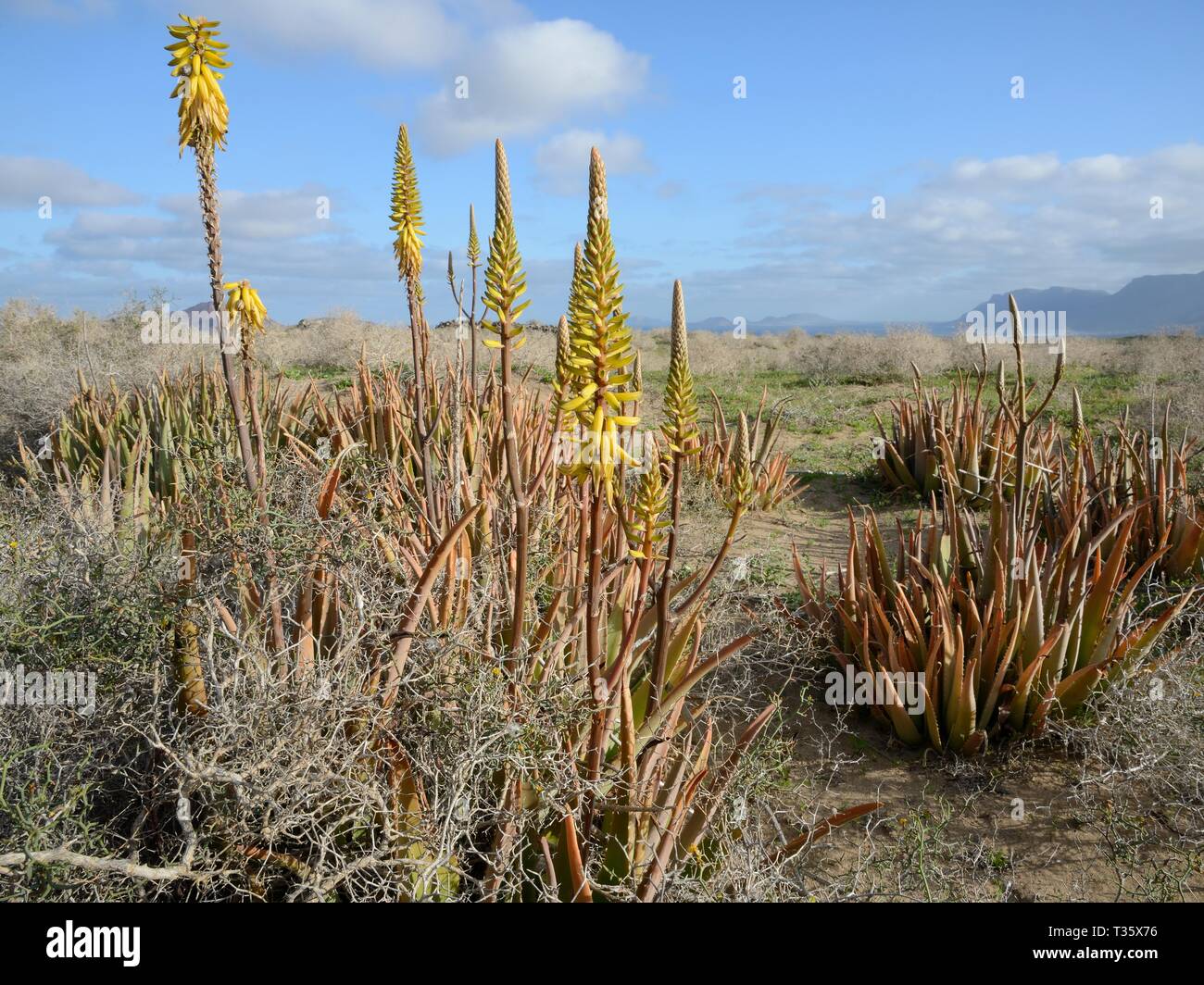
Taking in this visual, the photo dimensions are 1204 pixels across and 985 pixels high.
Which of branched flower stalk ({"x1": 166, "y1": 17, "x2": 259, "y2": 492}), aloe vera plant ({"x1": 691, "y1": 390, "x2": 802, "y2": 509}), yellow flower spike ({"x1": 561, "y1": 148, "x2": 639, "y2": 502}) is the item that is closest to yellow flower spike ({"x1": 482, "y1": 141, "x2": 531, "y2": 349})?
yellow flower spike ({"x1": 561, "y1": 148, "x2": 639, "y2": 502})

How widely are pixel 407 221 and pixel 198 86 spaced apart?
106 centimetres

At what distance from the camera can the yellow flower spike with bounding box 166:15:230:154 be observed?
2.24 m

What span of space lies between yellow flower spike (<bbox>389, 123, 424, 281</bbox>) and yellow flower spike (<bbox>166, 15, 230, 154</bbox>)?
90 cm

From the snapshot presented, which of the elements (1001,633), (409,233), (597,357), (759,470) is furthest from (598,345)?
(759,470)

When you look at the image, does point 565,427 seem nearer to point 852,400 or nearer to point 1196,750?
point 1196,750

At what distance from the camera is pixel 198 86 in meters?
2.25

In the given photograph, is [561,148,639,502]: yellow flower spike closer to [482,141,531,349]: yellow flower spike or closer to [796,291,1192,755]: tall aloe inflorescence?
[482,141,531,349]: yellow flower spike

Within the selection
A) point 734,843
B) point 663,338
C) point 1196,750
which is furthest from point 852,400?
point 663,338

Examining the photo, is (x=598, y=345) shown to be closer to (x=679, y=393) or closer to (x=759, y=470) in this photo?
(x=679, y=393)

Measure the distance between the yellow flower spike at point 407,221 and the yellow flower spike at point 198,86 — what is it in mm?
900
